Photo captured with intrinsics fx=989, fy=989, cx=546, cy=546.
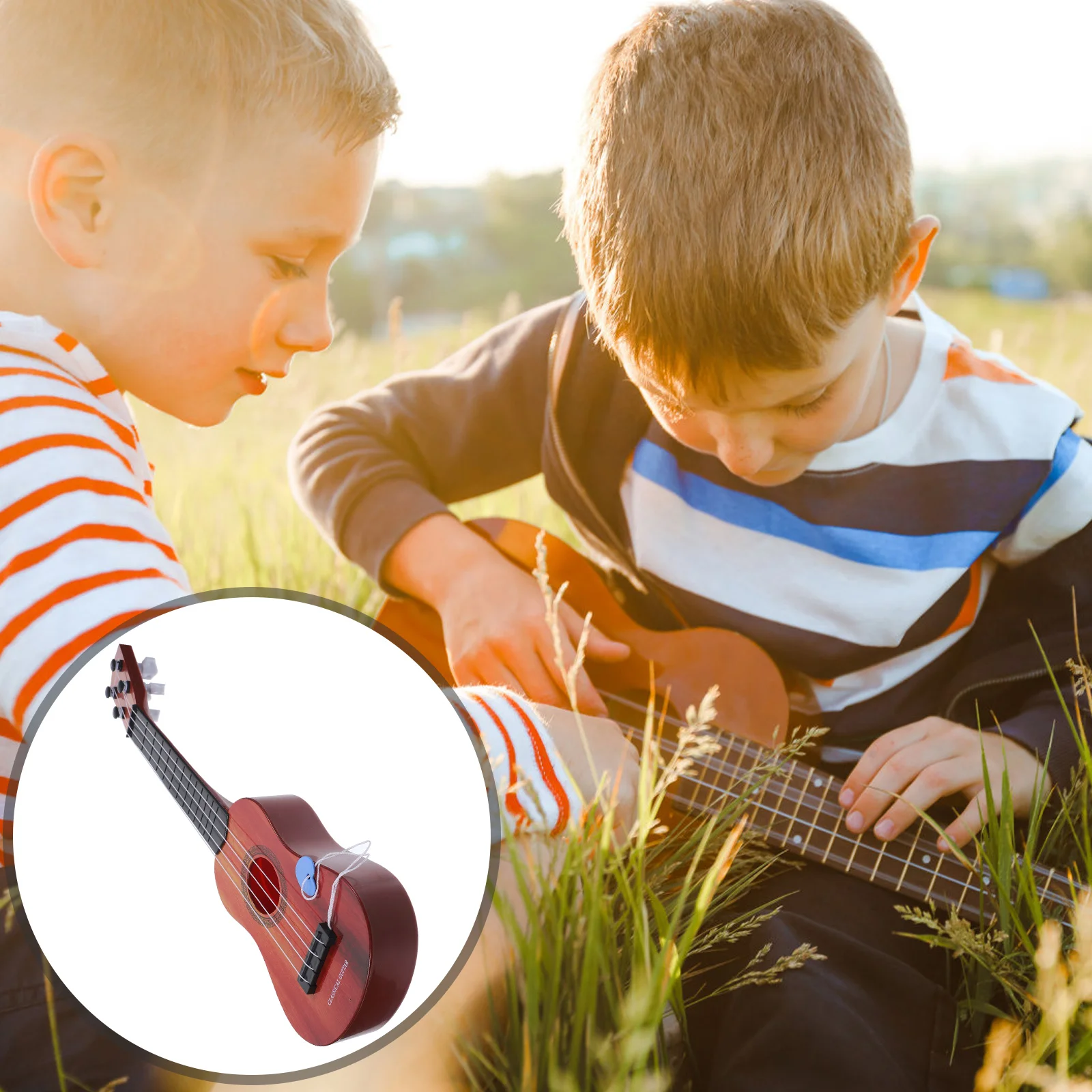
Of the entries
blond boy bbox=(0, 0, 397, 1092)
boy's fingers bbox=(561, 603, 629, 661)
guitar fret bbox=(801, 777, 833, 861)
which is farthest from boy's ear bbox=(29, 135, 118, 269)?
guitar fret bbox=(801, 777, 833, 861)

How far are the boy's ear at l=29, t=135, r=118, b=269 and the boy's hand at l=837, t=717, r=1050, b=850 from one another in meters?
1.14

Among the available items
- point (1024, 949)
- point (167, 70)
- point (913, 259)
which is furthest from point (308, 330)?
point (1024, 949)

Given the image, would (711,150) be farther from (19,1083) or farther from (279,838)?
(19,1083)

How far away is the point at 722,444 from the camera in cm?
130

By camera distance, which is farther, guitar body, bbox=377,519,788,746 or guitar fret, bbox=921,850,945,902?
guitar body, bbox=377,519,788,746

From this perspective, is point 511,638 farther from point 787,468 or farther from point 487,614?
point 787,468

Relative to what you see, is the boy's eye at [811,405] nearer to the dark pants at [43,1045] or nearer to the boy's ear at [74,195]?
the boy's ear at [74,195]

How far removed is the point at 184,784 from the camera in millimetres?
863

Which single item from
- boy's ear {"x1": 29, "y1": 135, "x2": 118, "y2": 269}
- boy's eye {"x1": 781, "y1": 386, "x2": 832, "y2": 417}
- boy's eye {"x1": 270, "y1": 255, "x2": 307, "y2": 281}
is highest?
boy's ear {"x1": 29, "y1": 135, "x2": 118, "y2": 269}

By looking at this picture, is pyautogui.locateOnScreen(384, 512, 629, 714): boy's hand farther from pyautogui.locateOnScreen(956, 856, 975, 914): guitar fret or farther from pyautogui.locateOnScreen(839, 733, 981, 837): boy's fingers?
pyautogui.locateOnScreen(956, 856, 975, 914): guitar fret

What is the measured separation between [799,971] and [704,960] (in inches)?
6.8

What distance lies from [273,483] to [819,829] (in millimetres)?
1871

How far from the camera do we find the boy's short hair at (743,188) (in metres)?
1.15

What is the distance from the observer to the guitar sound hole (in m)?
0.85
